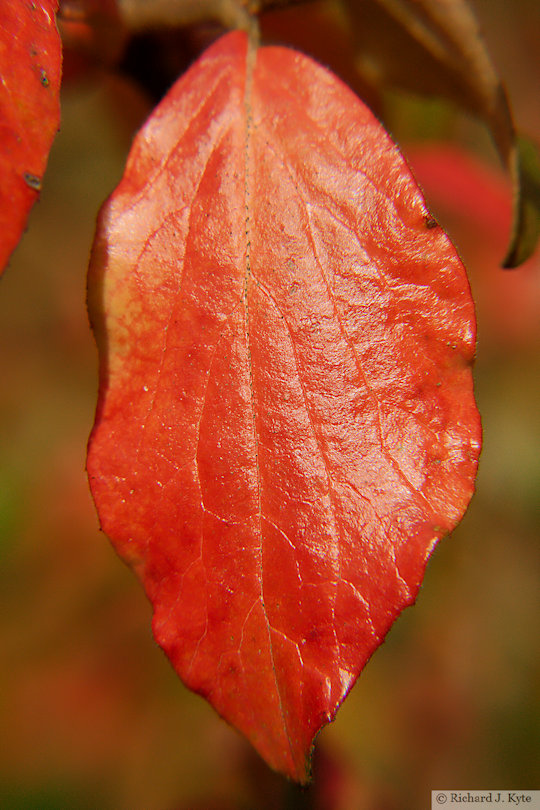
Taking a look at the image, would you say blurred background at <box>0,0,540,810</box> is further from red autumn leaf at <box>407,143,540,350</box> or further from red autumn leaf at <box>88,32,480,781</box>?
red autumn leaf at <box>88,32,480,781</box>

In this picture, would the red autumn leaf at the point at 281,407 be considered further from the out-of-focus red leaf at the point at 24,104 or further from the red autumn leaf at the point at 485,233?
the red autumn leaf at the point at 485,233

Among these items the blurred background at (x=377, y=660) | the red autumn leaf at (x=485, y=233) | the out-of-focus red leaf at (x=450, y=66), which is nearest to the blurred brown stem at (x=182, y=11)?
the out-of-focus red leaf at (x=450, y=66)

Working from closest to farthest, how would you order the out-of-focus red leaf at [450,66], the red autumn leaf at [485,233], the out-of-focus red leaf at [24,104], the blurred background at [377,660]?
the out-of-focus red leaf at [24,104] < the out-of-focus red leaf at [450,66] < the red autumn leaf at [485,233] < the blurred background at [377,660]

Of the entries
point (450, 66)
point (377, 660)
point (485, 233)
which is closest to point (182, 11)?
point (450, 66)

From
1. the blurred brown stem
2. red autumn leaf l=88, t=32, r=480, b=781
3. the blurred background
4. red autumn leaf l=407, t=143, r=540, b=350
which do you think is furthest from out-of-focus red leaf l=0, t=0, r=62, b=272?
the blurred background

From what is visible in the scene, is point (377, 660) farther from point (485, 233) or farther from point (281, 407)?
point (281, 407)

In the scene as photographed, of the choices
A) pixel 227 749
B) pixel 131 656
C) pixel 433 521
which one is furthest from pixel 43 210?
pixel 433 521

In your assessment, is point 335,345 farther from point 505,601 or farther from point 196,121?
point 505,601
